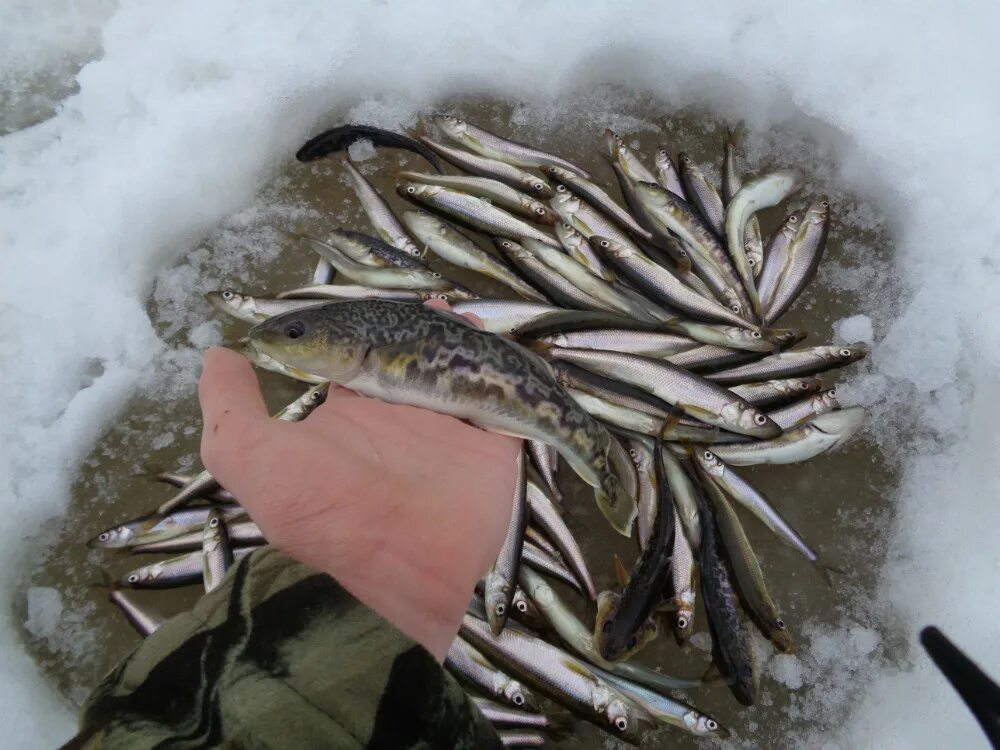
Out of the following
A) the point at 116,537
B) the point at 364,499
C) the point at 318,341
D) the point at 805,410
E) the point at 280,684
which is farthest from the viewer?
the point at 805,410

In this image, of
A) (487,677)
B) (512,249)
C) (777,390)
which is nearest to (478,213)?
(512,249)

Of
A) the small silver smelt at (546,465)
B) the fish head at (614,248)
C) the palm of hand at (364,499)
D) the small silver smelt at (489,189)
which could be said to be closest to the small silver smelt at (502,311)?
the fish head at (614,248)

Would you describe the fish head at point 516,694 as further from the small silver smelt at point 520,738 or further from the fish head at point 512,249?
the fish head at point 512,249

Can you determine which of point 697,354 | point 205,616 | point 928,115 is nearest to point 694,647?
point 697,354

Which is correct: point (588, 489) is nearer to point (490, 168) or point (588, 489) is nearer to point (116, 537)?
point (490, 168)

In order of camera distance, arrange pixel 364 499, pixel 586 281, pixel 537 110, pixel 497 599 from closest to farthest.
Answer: pixel 364 499 → pixel 497 599 → pixel 586 281 → pixel 537 110

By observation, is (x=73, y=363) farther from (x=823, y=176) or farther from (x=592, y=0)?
(x=823, y=176)

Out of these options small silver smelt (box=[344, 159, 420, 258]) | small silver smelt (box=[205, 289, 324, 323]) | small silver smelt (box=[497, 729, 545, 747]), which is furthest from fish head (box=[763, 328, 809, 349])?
small silver smelt (box=[205, 289, 324, 323])
